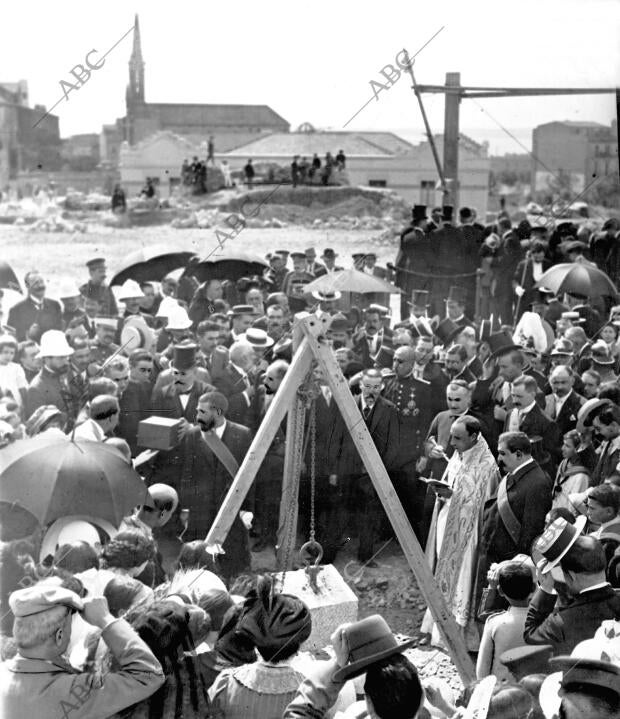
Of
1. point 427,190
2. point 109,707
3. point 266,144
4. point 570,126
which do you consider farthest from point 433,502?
point 266,144

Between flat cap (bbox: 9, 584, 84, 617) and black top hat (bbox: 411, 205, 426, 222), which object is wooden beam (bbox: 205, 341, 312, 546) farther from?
black top hat (bbox: 411, 205, 426, 222)

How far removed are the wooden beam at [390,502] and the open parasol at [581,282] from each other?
6105 mm

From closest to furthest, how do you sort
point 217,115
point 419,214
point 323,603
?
point 323,603, point 419,214, point 217,115

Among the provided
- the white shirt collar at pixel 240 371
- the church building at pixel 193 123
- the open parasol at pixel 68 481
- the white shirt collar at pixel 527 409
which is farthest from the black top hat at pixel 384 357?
the church building at pixel 193 123

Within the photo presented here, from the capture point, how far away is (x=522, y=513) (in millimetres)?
5676

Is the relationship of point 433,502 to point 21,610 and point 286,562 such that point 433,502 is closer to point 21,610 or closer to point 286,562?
point 286,562

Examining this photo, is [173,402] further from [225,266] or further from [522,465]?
[225,266]

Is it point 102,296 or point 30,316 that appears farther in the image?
point 102,296

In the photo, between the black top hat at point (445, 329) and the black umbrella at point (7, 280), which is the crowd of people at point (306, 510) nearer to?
the black top hat at point (445, 329)

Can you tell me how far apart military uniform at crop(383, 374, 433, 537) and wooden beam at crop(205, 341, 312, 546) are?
2.08 meters

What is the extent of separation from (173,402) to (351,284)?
3.70 m

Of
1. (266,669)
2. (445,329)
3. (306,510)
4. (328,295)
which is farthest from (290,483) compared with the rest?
(328,295)

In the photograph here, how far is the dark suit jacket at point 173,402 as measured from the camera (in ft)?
Answer: 24.0

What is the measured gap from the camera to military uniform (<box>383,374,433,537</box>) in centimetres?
710
